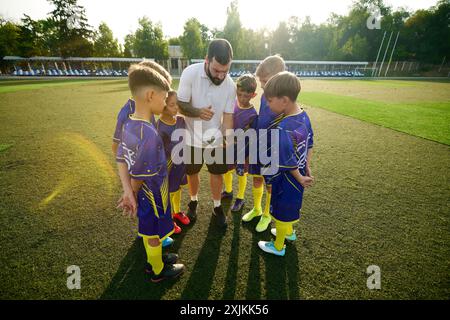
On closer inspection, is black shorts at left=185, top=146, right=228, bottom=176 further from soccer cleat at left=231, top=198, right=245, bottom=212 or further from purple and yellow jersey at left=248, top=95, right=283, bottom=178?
soccer cleat at left=231, top=198, right=245, bottom=212

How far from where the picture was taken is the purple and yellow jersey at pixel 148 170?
2.04m

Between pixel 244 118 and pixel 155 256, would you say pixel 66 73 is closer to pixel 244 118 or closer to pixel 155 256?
pixel 244 118

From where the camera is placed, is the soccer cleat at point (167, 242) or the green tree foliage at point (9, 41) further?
the green tree foliage at point (9, 41)

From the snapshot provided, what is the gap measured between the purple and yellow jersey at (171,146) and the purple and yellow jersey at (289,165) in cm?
140

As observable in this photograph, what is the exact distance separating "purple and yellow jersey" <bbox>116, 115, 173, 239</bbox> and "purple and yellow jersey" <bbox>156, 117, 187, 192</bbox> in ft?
2.89

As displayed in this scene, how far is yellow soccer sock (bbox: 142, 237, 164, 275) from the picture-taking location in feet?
8.04

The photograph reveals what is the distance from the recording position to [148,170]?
2113 mm

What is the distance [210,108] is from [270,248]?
80.7 inches

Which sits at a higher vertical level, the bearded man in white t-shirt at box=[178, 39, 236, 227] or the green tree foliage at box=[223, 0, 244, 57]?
the green tree foliage at box=[223, 0, 244, 57]

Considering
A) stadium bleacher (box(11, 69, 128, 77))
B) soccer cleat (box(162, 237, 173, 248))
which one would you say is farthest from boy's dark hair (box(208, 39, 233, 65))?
stadium bleacher (box(11, 69, 128, 77))

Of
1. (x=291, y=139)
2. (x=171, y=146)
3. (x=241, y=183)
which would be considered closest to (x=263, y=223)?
(x=241, y=183)

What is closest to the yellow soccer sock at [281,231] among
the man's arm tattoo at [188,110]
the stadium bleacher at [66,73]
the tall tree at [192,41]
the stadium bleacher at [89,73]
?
the man's arm tattoo at [188,110]

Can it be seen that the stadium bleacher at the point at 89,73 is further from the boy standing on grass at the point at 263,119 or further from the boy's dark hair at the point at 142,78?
the boy's dark hair at the point at 142,78
